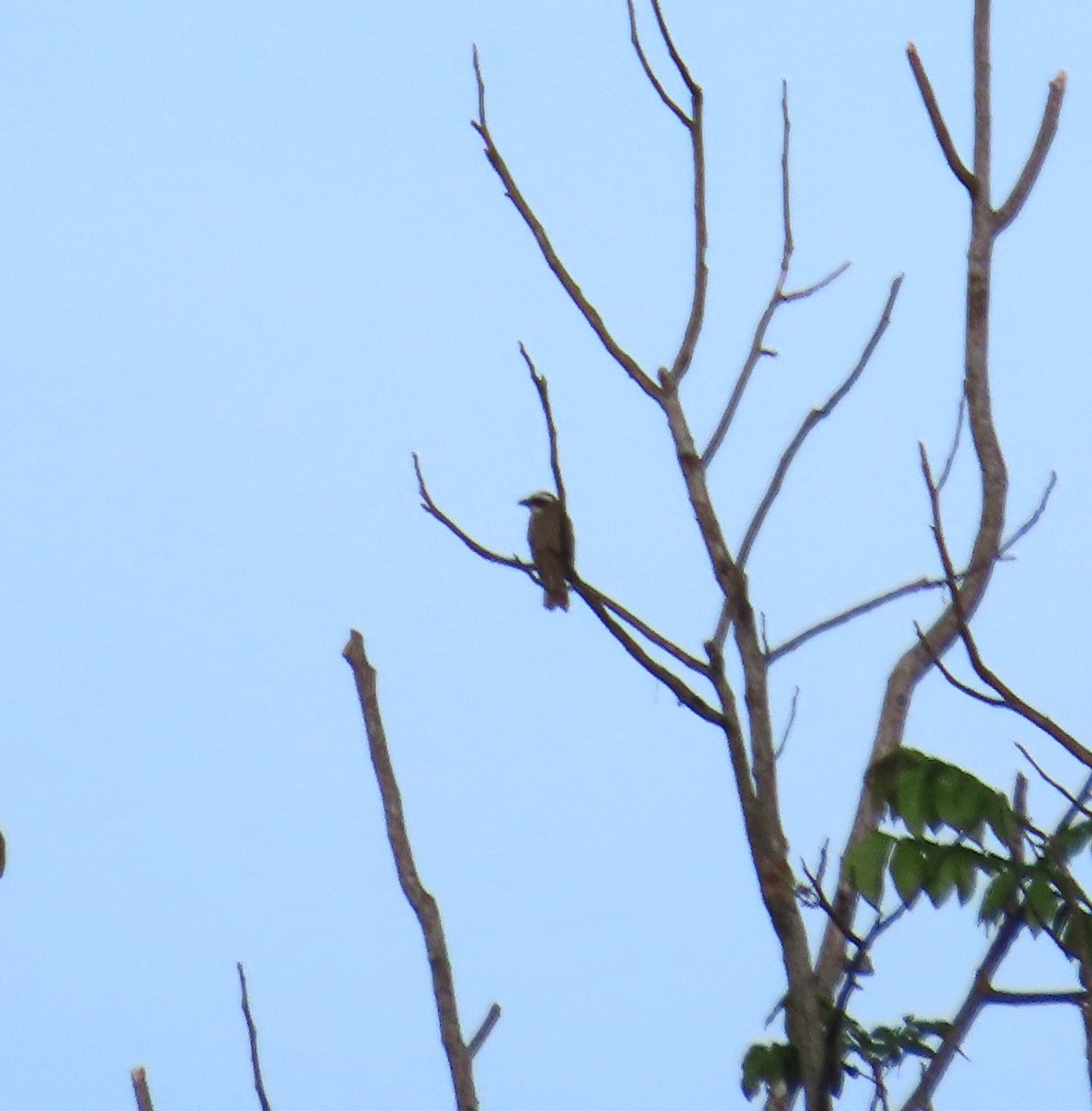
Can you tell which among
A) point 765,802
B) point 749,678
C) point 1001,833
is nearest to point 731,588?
point 749,678

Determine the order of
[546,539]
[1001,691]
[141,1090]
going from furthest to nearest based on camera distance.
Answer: [546,539]
[141,1090]
[1001,691]

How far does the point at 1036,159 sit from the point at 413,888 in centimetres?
168

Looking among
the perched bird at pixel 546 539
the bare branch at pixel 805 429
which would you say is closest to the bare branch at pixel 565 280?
the bare branch at pixel 805 429

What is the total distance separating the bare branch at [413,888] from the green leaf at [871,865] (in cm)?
67

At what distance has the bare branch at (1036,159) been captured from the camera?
3.24m

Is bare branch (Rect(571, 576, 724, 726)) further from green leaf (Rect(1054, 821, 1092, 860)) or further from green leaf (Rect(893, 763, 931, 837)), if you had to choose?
green leaf (Rect(1054, 821, 1092, 860))

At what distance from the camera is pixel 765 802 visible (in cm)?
271

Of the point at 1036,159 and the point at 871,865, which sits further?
the point at 1036,159

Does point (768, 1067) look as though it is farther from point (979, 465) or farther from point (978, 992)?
point (979, 465)

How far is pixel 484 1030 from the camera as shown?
310cm

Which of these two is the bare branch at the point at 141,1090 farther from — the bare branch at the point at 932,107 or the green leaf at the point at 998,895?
the bare branch at the point at 932,107

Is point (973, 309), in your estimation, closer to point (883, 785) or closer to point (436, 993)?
point (883, 785)

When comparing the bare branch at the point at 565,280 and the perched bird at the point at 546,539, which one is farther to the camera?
the perched bird at the point at 546,539

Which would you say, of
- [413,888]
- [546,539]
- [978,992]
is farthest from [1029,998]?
[546,539]
